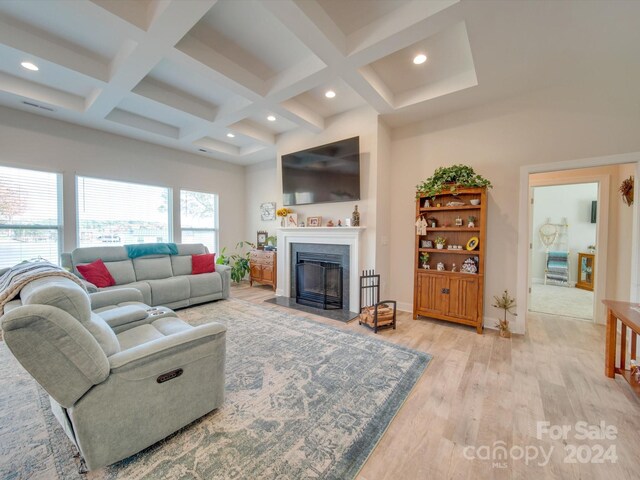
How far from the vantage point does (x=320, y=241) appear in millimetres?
4227

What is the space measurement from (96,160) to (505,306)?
6.55 meters

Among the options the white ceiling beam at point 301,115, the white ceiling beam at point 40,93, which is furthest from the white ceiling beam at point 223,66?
the white ceiling beam at point 40,93

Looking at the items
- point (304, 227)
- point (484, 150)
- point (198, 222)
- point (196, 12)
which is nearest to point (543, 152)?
point (484, 150)

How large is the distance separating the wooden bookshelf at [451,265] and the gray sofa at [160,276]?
11.0ft

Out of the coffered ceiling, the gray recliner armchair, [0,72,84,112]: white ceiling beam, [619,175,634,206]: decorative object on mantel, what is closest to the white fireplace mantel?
the coffered ceiling

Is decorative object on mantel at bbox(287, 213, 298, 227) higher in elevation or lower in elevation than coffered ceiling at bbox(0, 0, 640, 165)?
lower

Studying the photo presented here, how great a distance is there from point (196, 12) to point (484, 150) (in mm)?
3509

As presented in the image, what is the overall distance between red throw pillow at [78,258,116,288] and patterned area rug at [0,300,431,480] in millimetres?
1064

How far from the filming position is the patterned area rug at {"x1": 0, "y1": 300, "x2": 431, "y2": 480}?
4.34 ft

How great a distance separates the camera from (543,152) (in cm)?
296

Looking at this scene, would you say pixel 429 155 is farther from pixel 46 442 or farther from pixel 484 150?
pixel 46 442

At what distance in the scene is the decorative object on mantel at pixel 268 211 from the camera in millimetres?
5821

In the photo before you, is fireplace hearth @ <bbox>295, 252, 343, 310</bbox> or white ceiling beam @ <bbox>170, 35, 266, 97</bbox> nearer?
white ceiling beam @ <bbox>170, 35, 266, 97</bbox>

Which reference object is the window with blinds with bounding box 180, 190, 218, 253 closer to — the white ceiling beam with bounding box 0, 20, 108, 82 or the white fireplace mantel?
the white fireplace mantel
